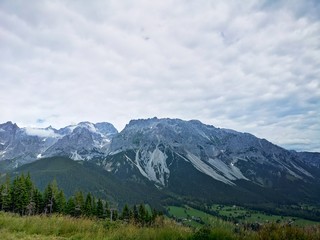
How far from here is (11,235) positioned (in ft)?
32.0

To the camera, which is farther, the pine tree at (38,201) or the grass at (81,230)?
the pine tree at (38,201)

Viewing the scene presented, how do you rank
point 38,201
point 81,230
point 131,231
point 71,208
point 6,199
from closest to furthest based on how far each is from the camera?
A: point 131,231 → point 81,230 → point 6,199 → point 71,208 → point 38,201

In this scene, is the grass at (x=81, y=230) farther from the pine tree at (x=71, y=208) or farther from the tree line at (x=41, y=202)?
the pine tree at (x=71, y=208)

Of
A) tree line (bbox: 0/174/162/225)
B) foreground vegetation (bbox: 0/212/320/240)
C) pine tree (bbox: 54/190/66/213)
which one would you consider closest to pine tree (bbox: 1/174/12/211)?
tree line (bbox: 0/174/162/225)

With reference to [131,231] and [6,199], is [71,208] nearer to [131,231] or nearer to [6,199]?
[6,199]

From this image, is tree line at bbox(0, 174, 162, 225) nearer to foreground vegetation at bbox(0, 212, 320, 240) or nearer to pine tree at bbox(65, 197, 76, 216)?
pine tree at bbox(65, 197, 76, 216)

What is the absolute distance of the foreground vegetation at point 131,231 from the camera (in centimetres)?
902

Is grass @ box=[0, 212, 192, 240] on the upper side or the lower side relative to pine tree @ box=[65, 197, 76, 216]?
upper

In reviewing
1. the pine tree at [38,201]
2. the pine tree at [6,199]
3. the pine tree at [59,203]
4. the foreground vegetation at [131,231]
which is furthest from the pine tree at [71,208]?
the foreground vegetation at [131,231]

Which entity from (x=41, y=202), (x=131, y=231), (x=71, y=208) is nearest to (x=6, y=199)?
(x=41, y=202)

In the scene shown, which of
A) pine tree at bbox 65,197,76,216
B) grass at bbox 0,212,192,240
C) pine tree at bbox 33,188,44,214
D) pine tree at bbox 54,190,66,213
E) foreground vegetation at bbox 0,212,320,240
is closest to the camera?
foreground vegetation at bbox 0,212,320,240

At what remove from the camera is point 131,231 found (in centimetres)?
1038

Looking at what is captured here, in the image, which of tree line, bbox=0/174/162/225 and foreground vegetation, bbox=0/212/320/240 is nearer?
foreground vegetation, bbox=0/212/320/240

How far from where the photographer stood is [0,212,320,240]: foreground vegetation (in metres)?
9.02
